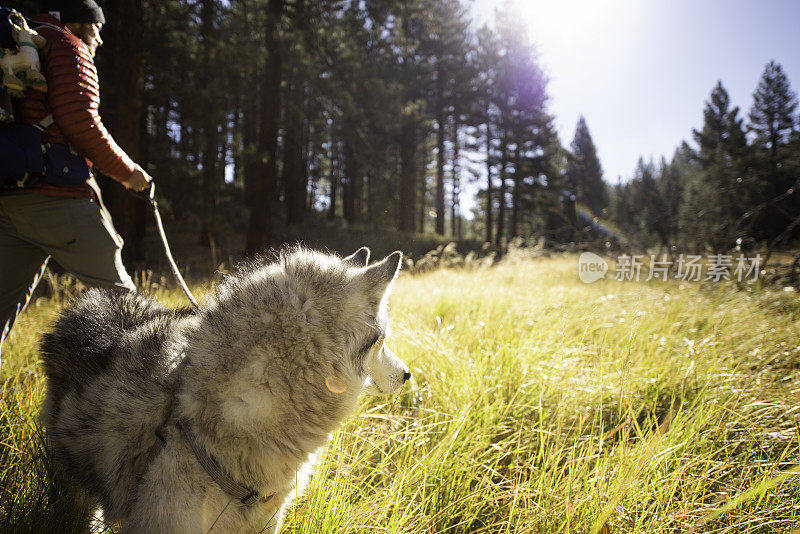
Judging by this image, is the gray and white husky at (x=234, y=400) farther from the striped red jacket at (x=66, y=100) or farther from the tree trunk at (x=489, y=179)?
the tree trunk at (x=489, y=179)

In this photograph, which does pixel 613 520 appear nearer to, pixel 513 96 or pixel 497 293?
pixel 497 293

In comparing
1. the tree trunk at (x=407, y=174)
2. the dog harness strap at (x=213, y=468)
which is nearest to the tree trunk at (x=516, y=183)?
the tree trunk at (x=407, y=174)

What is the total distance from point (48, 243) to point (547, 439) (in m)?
3.08

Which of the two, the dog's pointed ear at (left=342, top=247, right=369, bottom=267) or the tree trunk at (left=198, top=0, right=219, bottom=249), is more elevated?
the tree trunk at (left=198, top=0, right=219, bottom=249)

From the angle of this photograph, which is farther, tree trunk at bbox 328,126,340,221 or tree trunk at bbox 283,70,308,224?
tree trunk at bbox 328,126,340,221

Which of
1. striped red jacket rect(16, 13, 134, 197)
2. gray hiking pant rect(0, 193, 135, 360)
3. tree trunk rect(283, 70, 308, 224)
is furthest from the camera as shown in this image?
tree trunk rect(283, 70, 308, 224)

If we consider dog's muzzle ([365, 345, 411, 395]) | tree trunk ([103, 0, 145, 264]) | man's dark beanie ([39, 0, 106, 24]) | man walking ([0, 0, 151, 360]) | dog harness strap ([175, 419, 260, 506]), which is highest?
tree trunk ([103, 0, 145, 264])

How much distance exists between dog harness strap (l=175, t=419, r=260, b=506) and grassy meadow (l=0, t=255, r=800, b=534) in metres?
0.46

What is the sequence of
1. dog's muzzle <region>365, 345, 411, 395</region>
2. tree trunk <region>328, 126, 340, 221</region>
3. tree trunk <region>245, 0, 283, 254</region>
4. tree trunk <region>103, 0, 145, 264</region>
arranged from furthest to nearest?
1. tree trunk <region>328, 126, 340, 221</region>
2. tree trunk <region>245, 0, 283, 254</region>
3. tree trunk <region>103, 0, 145, 264</region>
4. dog's muzzle <region>365, 345, 411, 395</region>

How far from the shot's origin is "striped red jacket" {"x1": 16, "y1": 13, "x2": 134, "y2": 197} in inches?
74.9

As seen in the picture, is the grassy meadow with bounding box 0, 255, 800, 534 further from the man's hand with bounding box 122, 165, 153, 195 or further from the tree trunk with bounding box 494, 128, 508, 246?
the tree trunk with bounding box 494, 128, 508, 246

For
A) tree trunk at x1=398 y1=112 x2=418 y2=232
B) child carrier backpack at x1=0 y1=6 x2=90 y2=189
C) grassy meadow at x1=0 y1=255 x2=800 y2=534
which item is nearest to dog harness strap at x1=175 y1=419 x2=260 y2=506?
grassy meadow at x1=0 y1=255 x2=800 y2=534

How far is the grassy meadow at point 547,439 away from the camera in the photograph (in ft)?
5.62

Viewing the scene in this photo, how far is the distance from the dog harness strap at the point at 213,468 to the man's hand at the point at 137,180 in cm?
162
